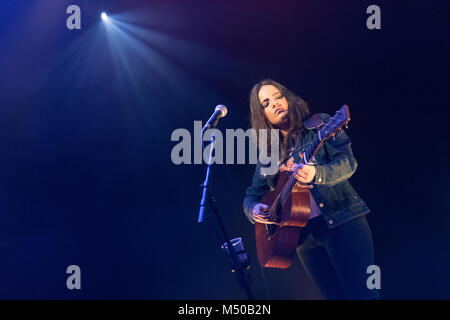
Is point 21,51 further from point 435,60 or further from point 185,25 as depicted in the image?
point 435,60

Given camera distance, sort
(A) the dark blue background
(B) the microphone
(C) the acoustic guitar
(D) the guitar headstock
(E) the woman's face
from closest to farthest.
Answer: (D) the guitar headstock, (C) the acoustic guitar, (B) the microphone, (E) the woman's face, (A) the dark blue background

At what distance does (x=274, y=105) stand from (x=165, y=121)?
4.21ft

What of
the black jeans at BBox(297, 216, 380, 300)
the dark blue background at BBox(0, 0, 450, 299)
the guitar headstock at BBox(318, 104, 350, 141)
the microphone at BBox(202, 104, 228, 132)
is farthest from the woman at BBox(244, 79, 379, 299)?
the dark blue background at BBox(0, 0, 450, 299)

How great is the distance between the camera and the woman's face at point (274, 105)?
8.36ft

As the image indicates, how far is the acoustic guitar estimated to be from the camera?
209 cm

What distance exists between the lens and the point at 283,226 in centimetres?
226

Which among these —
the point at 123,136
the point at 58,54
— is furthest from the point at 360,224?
the point at 58,54

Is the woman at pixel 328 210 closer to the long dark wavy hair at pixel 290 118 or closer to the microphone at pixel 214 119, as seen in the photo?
the long dark wavy hair at pixel 290 118

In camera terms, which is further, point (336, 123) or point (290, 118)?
point (290, 118)

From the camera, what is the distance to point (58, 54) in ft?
11.7

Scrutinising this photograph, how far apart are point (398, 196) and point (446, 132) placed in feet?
1.90

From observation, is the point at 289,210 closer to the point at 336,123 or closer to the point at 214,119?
the point at 336,123

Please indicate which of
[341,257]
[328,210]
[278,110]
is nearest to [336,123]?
[328,210]

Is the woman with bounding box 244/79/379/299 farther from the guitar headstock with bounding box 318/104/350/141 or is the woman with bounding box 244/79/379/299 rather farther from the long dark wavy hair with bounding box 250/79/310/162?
the guitar headstock with bounding box 318/104/350/141
